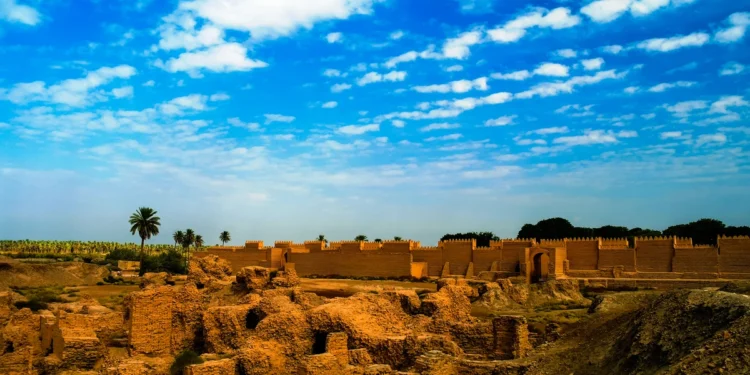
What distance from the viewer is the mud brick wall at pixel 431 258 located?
143ft

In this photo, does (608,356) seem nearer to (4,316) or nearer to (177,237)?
(4,316)

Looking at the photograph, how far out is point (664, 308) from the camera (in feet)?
25.4

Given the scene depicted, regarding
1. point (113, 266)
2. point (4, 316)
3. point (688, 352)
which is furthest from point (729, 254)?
point (113, 266)

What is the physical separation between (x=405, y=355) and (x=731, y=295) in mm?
5687

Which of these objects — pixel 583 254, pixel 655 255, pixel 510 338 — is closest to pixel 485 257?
pixel 583 254

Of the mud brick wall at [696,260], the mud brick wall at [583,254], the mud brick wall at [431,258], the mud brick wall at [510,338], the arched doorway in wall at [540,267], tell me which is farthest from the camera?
the mud brick wall at [431,258]

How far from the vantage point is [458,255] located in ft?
140

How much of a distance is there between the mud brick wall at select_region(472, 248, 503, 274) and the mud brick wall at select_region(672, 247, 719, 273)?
1062 centimetres

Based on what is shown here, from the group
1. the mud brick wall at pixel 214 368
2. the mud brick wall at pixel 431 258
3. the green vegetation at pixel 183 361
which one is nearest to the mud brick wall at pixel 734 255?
the mud brick wall at pixel 431 258

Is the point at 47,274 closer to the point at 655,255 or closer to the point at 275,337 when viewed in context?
the point at 275,337

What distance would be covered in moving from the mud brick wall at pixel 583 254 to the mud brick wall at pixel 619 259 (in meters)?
0.52

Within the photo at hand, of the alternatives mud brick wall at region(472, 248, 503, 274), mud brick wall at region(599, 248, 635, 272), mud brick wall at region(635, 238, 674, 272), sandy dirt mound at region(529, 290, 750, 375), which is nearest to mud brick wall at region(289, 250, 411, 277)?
mud brick wall at region(472, 248, 503, 274)

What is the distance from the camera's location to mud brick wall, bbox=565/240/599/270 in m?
38.4

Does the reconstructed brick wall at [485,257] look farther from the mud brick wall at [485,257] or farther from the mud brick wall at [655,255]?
the mud brick wall at [655,255]
